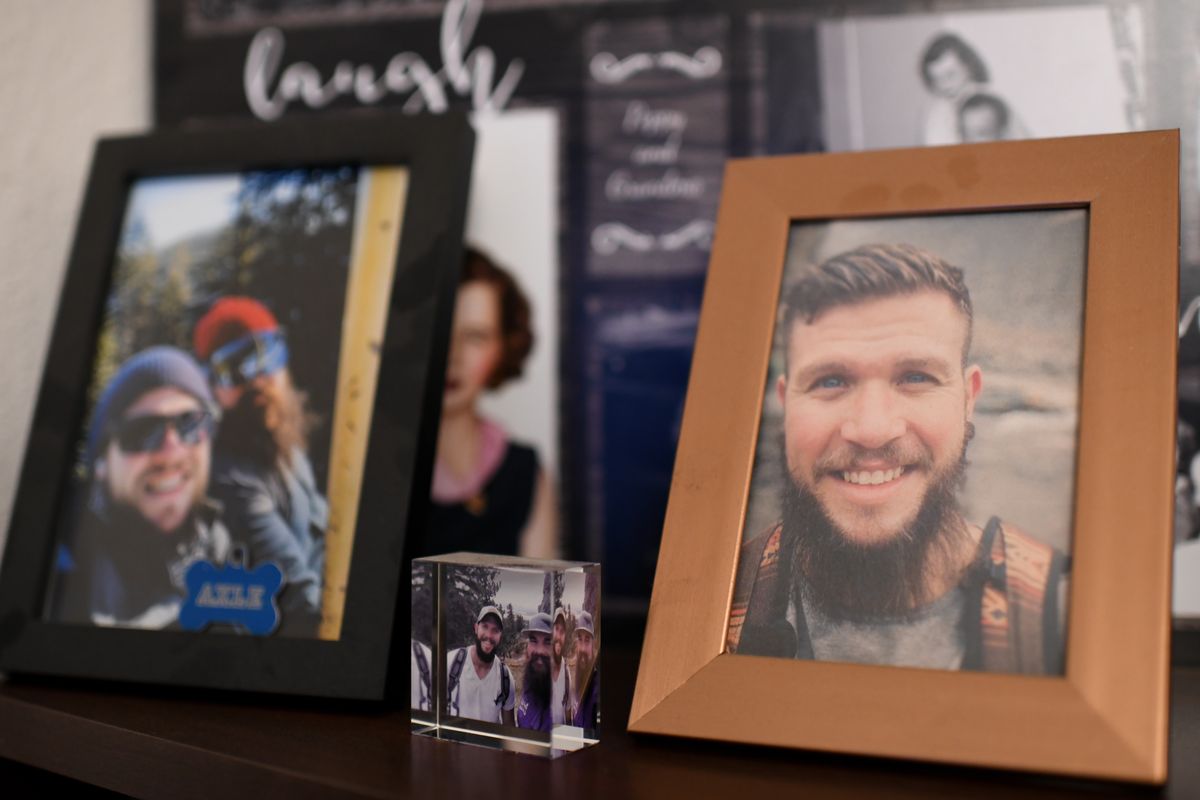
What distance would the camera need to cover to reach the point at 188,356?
3.05ft

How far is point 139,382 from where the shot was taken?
937 mm

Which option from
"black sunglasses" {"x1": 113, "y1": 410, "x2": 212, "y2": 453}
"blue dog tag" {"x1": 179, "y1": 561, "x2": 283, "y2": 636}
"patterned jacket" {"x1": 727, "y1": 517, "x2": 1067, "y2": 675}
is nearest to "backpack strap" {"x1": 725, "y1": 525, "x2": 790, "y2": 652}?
"patterned jacket" {"x1": 727, "y1": 517, "x2": 1067, "y2": 675}

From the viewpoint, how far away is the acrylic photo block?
68cm

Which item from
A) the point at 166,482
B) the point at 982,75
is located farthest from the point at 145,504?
the point at 982,75

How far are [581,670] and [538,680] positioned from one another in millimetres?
30

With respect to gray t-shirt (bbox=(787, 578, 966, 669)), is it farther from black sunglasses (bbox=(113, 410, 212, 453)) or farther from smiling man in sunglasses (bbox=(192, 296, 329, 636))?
black sunglasses (bbox=(113, 410, 212, 453))

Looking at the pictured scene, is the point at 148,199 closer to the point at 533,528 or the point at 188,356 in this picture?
the point at 188,356

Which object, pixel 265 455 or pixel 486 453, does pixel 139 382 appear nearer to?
pixel 265 455

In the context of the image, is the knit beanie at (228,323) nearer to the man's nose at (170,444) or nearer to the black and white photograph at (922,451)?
the man's nose at (170,444)

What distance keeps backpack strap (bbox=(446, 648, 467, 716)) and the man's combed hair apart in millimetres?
316

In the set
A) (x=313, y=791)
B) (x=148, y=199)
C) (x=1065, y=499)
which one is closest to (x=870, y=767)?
(x=1065, y=499)

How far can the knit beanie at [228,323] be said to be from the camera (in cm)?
92

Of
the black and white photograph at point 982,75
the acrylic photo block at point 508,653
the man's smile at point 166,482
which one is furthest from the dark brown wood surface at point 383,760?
the black and white photograph at point 982,75

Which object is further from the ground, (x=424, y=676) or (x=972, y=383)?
(x=972, y=383)
